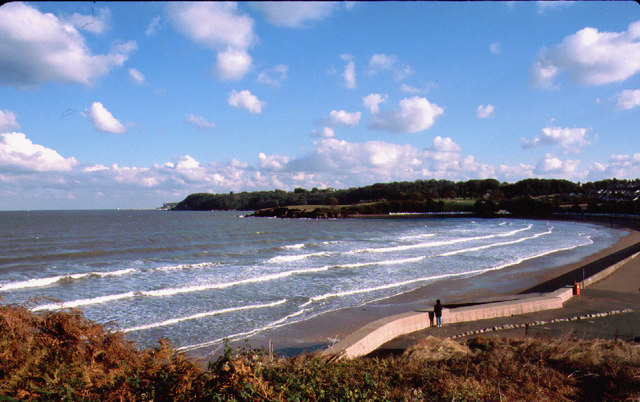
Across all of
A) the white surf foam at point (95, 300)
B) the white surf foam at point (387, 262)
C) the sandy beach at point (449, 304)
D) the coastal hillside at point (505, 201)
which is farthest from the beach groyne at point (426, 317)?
the coastal hillside at point (505, 201)

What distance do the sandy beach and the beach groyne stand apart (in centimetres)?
29

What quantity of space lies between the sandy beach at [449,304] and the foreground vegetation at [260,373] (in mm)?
2077

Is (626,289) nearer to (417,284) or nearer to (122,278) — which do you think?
(417,284)

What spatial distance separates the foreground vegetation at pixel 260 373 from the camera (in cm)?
392

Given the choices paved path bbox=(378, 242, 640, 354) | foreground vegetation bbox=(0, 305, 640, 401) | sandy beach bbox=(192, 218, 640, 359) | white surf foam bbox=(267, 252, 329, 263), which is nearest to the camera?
foreground vegetation bbox=(0, 305, 640, 401)

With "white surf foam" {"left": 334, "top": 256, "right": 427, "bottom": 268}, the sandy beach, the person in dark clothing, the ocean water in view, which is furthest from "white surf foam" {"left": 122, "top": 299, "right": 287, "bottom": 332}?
"white surf foam" {"left": 334, "top": 256, "right": 427, "bottom": 268}

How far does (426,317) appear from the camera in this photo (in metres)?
13.5

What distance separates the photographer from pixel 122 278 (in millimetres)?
24266

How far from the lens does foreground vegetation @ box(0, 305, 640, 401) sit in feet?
12.9

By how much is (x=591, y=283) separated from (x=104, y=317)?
22.3 meters

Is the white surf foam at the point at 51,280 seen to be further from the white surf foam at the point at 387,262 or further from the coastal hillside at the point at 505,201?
the coastal hillside at the point at 505,201

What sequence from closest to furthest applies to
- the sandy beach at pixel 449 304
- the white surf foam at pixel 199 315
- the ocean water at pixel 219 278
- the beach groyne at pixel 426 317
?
the beach groyne at pixel 426 317 → the sandy beach at pixel 449 304 → the white surf foam at pixel 199 315 → the ocean water at pixel 219 278

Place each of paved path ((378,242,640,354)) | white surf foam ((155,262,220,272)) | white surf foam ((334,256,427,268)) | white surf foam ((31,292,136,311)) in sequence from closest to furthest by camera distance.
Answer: paved path ((378,242,640,354))
white surf foam ((31,292,136,311))
white surf foam ((155,262,220,272))
white surf foam ((334,256,427,268))

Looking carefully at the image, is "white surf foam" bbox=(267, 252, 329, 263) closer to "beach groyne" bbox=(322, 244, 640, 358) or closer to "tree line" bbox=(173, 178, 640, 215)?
"beach groyne" bbox=(322, 244, 640, 358)
